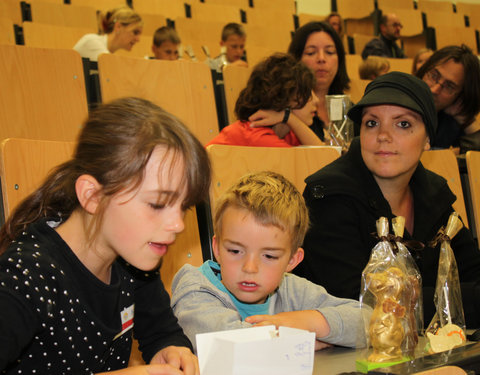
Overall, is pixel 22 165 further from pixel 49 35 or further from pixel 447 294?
pixel 49 35

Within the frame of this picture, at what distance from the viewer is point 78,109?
2.48m

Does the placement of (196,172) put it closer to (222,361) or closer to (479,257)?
(222,361)

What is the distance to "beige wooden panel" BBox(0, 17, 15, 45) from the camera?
14.3 ft

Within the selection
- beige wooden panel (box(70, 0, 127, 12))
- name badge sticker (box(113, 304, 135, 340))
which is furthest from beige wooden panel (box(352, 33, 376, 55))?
name badge sticker (box(113, 304, 135, 340))

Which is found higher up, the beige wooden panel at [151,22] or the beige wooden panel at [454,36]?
the beige wooden panel at [151,22]

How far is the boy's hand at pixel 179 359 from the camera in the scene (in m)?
1.14

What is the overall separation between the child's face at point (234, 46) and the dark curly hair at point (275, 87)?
2.45 metres

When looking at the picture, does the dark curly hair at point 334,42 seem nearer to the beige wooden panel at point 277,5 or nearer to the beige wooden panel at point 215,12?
the beige wooden panel at point 215,12

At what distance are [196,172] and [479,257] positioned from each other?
3.92 feet

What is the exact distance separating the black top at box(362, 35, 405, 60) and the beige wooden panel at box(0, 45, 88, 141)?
379 cm

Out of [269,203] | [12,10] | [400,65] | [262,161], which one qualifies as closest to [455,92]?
[262,161]

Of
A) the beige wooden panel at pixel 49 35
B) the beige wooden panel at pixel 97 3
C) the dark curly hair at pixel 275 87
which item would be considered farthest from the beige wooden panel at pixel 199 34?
the dark curly hair at pixel 275 87

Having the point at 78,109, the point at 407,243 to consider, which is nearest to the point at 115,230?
the point at 407,243

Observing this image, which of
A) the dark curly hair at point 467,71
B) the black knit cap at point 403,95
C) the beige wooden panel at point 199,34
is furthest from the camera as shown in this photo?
the beige wooden panel at point 199,34
